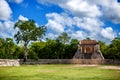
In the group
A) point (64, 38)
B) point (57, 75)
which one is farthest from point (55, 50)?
point (57, 75)

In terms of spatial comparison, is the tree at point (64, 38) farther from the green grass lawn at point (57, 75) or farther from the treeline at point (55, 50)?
the green grass lawn at point (57, 75)

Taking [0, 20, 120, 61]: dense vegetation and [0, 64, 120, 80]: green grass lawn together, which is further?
[0, 20, 120, 61]: dense vegetation

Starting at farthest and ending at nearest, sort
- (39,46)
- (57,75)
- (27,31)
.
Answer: (39,46)
(27,31)
(57,75)

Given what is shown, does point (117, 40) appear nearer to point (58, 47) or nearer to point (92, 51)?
point (92, 51)

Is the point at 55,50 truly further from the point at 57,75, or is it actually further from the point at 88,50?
the point at 57,75

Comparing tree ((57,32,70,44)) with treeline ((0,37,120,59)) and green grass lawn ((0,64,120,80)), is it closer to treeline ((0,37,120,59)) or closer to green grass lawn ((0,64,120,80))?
treeline ((0,37,120,59))

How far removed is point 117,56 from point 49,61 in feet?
67.5

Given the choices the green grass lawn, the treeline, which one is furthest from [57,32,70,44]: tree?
the green grass lawn

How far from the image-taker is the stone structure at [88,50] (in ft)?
288

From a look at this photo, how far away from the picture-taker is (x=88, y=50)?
89312mm

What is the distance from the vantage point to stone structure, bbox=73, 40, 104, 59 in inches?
3455

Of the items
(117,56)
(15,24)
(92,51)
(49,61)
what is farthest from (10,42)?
(117,56)

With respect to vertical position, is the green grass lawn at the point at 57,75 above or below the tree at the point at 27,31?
below


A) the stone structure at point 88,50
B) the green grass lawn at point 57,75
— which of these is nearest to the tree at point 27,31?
the stone structure at point 88,50
